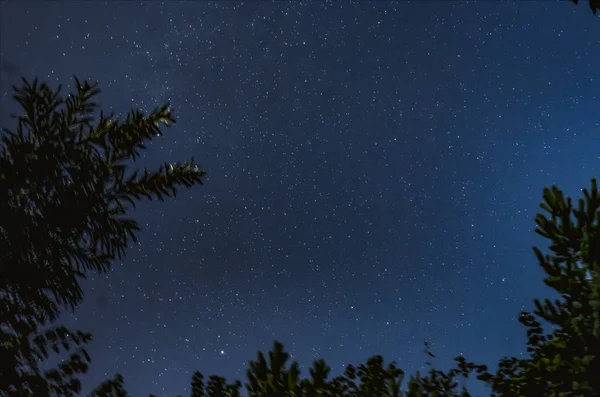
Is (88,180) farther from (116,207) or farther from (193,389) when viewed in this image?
(193,389)

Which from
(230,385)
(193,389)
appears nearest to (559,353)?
(230,385)

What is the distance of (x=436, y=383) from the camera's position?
6895 millimetres

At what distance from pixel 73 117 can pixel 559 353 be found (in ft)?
20.5

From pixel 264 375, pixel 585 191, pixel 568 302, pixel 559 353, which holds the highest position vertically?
pixel 585 191

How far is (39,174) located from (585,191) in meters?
6.20

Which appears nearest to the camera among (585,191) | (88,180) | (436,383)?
(585,191)

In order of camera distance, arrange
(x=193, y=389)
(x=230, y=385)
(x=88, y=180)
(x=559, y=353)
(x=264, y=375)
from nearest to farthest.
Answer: (x=264, y=375), (x=559, y=353), (x=230, y=385), (x=193, y=389), (x=88, y=180)

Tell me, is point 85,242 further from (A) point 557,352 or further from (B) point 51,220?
(A) point 557,352

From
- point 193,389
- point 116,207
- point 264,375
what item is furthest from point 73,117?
point 264,375

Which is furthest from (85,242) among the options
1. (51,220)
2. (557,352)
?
(557,352)

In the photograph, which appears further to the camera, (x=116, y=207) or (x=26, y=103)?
(x=116, y=207)

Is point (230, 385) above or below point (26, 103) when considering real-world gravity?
below

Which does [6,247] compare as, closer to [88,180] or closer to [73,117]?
[88,180]

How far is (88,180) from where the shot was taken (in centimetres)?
626
